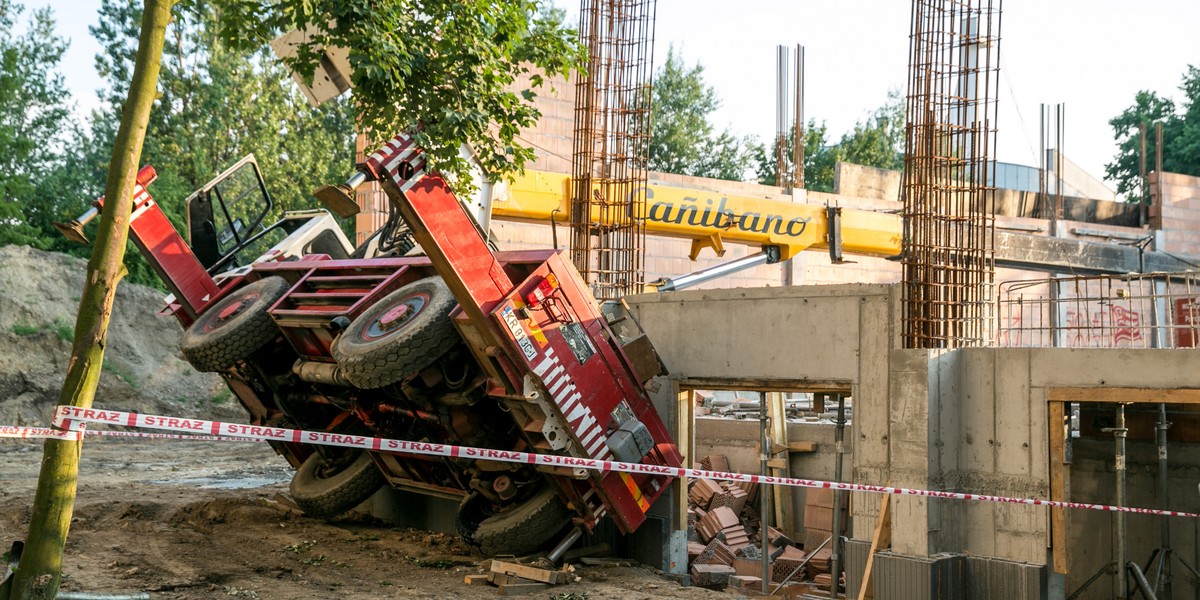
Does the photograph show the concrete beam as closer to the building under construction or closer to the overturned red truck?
the building under construction

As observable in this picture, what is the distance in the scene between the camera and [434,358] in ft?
26.9

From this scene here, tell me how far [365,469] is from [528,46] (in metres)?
4.51

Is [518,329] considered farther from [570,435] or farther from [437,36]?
[437,36]

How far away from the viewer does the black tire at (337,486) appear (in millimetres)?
10867

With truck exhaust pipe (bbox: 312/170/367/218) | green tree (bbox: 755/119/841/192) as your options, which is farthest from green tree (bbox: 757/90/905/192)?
truck exhaust pipe (bbox: 312/170/367/218)

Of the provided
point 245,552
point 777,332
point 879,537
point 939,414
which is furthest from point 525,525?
point 939,414

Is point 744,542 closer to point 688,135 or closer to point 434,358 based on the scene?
point 434,358

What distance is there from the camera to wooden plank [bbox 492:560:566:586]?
28.5 feet

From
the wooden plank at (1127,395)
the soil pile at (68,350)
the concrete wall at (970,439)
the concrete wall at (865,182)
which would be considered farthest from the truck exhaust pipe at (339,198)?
the concrete wall at (865,182)

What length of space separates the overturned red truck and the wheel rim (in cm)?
2

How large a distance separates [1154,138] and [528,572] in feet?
132

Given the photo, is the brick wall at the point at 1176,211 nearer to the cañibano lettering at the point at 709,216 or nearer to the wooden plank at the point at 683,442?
the cañibano lettering at the point at 709,216

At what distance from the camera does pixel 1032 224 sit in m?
27.4

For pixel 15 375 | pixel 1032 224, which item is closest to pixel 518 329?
pixel 15 375
